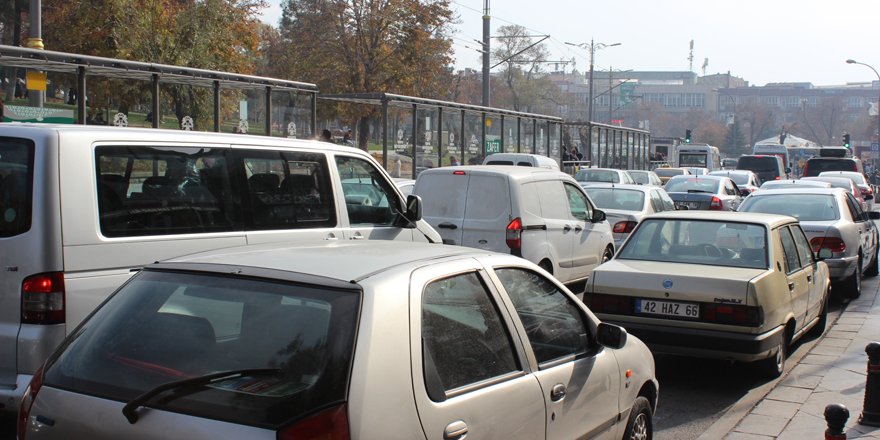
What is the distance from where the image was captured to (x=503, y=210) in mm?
10828

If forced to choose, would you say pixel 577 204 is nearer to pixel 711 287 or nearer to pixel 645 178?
pixel 711 287

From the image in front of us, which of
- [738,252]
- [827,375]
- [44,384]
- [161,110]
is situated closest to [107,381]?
[44,384]

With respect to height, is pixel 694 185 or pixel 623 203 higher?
pixel 694 185

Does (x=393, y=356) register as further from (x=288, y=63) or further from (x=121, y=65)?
(x=288, y=63)

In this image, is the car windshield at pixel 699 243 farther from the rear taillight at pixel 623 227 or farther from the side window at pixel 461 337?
the rear taillight at pixel 623 227

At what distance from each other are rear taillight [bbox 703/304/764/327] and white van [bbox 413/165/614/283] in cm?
329

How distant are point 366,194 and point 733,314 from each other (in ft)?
10.9

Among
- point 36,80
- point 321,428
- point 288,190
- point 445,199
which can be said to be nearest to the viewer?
point 321,428

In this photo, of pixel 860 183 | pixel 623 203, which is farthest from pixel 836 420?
pixel 860 183

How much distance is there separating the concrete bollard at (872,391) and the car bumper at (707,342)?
3.47 feet

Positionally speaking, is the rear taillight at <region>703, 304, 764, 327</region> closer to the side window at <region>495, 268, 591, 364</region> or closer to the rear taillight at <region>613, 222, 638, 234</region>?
the side window at <region>495, 268, 591, 364</region>

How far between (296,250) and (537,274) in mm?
1264

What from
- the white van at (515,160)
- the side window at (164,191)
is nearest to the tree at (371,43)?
the white van at (515,160)

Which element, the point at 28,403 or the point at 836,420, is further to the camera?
the point at 836,420
